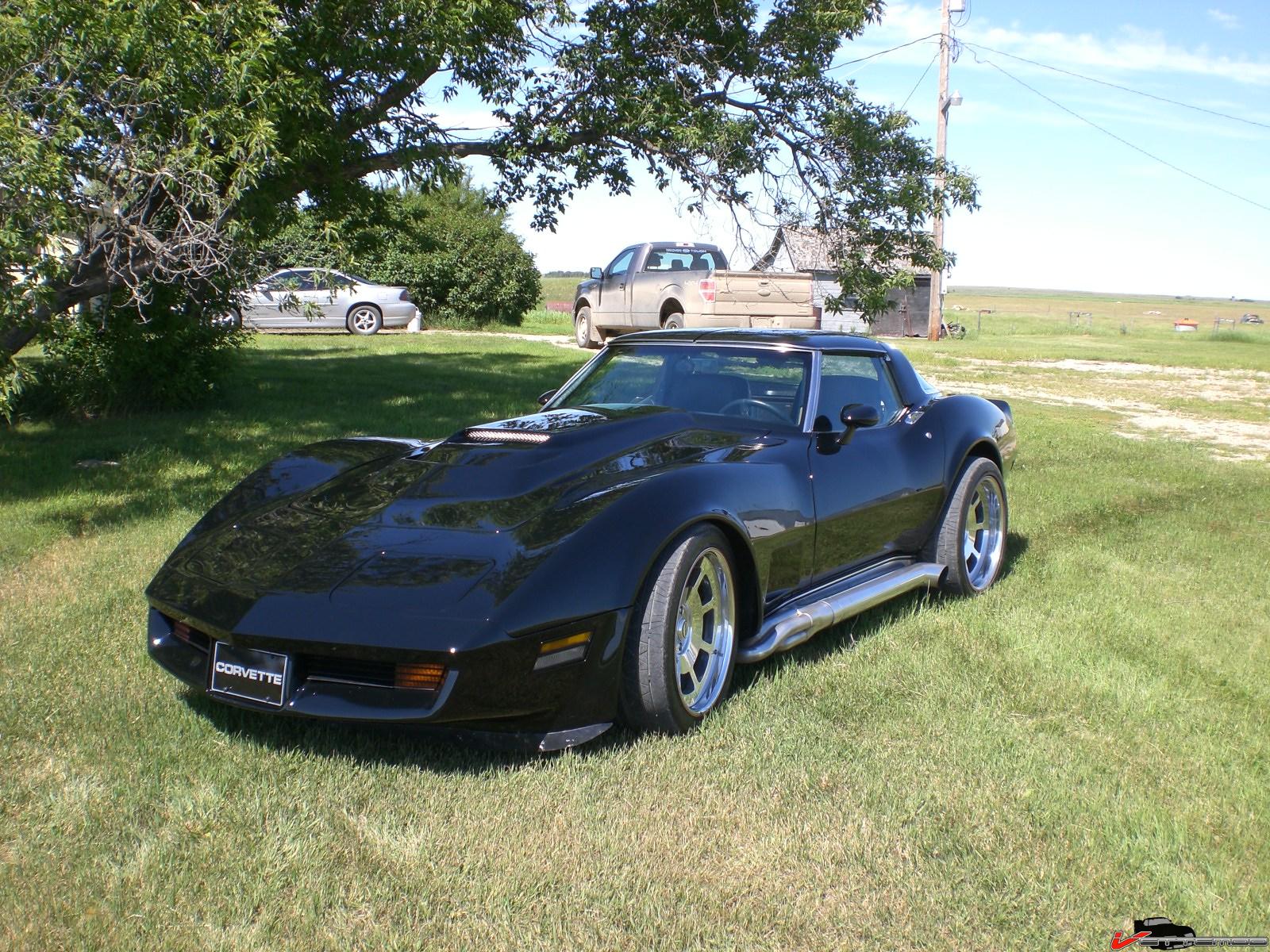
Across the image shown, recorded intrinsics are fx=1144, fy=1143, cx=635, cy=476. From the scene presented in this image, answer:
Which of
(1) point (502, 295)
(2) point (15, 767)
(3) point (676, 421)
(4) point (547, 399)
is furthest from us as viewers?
(1) point (502, 295)

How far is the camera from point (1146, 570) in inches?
244

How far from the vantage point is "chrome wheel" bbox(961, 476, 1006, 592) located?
589 centimetres

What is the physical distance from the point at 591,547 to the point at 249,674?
3.55 ft

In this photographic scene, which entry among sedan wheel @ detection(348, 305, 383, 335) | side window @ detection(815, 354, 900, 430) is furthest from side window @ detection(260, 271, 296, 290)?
sedan wheel @ detection(348, 305, 383, 335)

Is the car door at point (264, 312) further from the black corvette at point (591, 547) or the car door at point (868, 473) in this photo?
the car door at point (868, 473)

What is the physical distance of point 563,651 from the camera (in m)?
3.35

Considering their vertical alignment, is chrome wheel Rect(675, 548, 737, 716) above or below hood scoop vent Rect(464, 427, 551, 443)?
below

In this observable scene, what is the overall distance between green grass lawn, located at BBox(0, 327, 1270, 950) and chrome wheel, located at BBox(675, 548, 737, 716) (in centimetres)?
12

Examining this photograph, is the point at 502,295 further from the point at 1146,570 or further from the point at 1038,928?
the point at 1038,928

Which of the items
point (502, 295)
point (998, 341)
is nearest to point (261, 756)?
point (502, 295)

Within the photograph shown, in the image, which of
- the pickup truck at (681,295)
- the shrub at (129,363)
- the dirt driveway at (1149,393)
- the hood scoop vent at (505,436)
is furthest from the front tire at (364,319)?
the hood scoop vent at (505,436)

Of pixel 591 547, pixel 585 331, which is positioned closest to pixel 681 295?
pixel 585 331

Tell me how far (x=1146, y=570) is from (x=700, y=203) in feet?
17.3

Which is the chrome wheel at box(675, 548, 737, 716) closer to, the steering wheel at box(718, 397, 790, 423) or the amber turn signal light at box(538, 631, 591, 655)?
the amber turn signal light at box(538, 631, 591, 655)
